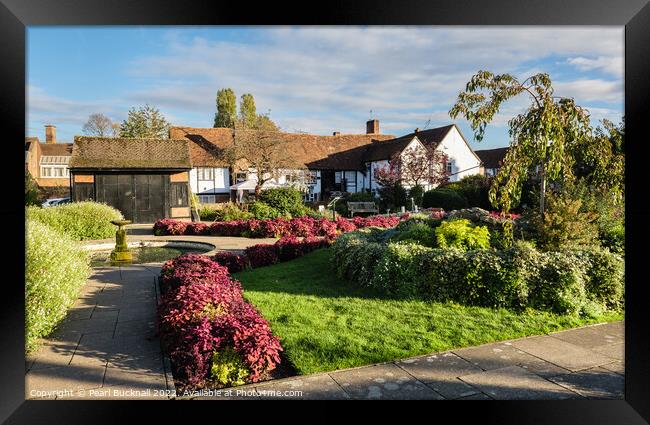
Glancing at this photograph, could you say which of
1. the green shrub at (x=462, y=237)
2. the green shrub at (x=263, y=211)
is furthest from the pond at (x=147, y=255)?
the green shrub at (x=462, y=237)

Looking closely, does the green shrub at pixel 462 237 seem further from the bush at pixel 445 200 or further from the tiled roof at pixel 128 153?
the tiled roof at pixel 128 153

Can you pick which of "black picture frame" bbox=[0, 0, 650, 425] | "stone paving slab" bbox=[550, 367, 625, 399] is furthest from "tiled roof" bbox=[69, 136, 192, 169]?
"stone paving slab" bbox=[550, 367, 625, 399]

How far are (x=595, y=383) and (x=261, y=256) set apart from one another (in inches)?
282

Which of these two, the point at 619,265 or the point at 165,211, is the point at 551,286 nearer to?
the point at 619,265

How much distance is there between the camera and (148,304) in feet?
21.5

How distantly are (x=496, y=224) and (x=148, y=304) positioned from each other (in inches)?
260

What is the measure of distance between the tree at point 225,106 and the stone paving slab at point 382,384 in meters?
41.7

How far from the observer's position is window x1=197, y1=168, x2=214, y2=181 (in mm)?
28828

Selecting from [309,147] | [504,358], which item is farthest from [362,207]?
[504,358]


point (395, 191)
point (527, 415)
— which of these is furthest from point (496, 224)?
point (395, 191)

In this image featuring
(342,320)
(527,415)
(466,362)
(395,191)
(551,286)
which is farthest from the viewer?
(395,191)

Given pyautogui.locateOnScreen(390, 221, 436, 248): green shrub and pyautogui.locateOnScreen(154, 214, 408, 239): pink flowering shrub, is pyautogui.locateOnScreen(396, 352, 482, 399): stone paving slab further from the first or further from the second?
pyautogui.locateOnScreen(154, 214, 408, 239): pink flowering shrub

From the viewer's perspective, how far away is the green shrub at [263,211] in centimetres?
1839

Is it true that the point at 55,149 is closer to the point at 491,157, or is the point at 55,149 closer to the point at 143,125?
the point at 143,125
